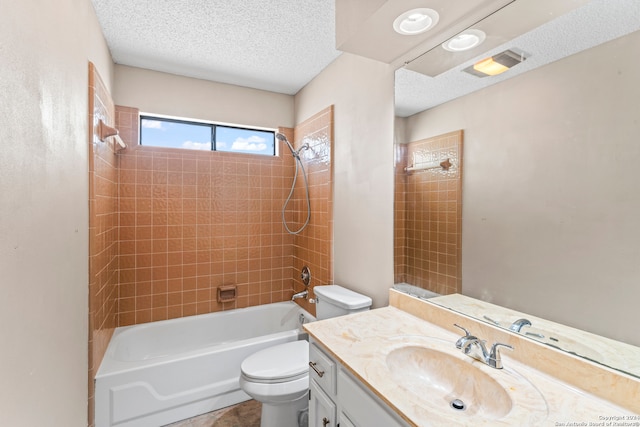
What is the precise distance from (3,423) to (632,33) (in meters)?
2.05

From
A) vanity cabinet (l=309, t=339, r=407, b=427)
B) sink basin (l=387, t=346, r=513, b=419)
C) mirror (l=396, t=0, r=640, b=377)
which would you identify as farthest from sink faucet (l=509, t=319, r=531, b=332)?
vanity cabinet (l=309, t=339, r=407, b=427)

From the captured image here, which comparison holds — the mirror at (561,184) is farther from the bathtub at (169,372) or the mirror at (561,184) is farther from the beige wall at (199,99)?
the beige wall at (199,99)

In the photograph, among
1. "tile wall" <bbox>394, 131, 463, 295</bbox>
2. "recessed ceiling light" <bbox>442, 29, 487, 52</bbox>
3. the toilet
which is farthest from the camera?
the toilet

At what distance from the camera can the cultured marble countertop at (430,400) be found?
2.36 feet

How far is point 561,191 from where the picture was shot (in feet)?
3.04

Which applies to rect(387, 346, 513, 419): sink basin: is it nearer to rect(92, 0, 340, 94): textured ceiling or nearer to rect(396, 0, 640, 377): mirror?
rect(396, 0, 640, 377): mirror

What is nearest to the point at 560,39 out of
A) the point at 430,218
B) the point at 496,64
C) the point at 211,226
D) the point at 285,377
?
the point at 496,64

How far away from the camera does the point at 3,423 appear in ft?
2.48

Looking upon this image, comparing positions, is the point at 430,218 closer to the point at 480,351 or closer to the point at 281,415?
the point at 480,351

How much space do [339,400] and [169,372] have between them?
1.38m

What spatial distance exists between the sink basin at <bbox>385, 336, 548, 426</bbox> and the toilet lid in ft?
2.59

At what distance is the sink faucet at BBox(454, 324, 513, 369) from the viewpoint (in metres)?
0.95

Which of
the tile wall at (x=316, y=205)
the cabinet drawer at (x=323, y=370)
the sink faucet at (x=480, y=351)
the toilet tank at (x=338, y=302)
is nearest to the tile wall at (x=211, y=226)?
the tile wall at (x=316, y=205)

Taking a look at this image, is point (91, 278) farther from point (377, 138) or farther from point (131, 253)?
point (377, 138)
